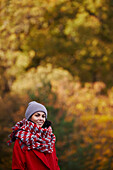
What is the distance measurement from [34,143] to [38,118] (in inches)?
9.7

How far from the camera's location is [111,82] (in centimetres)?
2128

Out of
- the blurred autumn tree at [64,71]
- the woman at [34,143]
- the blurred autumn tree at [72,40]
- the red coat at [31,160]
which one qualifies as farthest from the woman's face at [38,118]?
the blurred autumn tree at [72,40]

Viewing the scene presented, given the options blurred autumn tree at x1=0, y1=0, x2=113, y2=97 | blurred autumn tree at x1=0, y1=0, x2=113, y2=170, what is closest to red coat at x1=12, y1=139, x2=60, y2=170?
blurred autumn tree at x1=0, y1=0, x2=113, y2=170

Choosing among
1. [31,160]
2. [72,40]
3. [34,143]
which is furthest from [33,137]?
[72,40]

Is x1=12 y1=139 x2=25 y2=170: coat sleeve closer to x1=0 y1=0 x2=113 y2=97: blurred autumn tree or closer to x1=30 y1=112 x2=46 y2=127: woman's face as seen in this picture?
x1=30 y1=112 x2=46 y2=127: woman's face

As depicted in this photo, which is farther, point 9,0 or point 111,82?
point 111,82

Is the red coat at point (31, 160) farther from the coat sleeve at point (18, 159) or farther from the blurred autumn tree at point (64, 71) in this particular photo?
the blurred autumn tree at point (64, 71)

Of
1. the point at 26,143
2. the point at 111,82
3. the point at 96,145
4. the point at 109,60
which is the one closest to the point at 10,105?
the point at 96,145

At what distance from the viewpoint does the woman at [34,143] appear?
274cm

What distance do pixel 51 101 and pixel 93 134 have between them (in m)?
2.72

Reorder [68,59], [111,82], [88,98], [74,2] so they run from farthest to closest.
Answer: [111,82]
[68,59]
[74,2]
[88,98]

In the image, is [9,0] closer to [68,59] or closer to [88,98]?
[88,98]

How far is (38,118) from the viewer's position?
9.67ft

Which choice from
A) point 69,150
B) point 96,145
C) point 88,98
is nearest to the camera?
point 69,150
